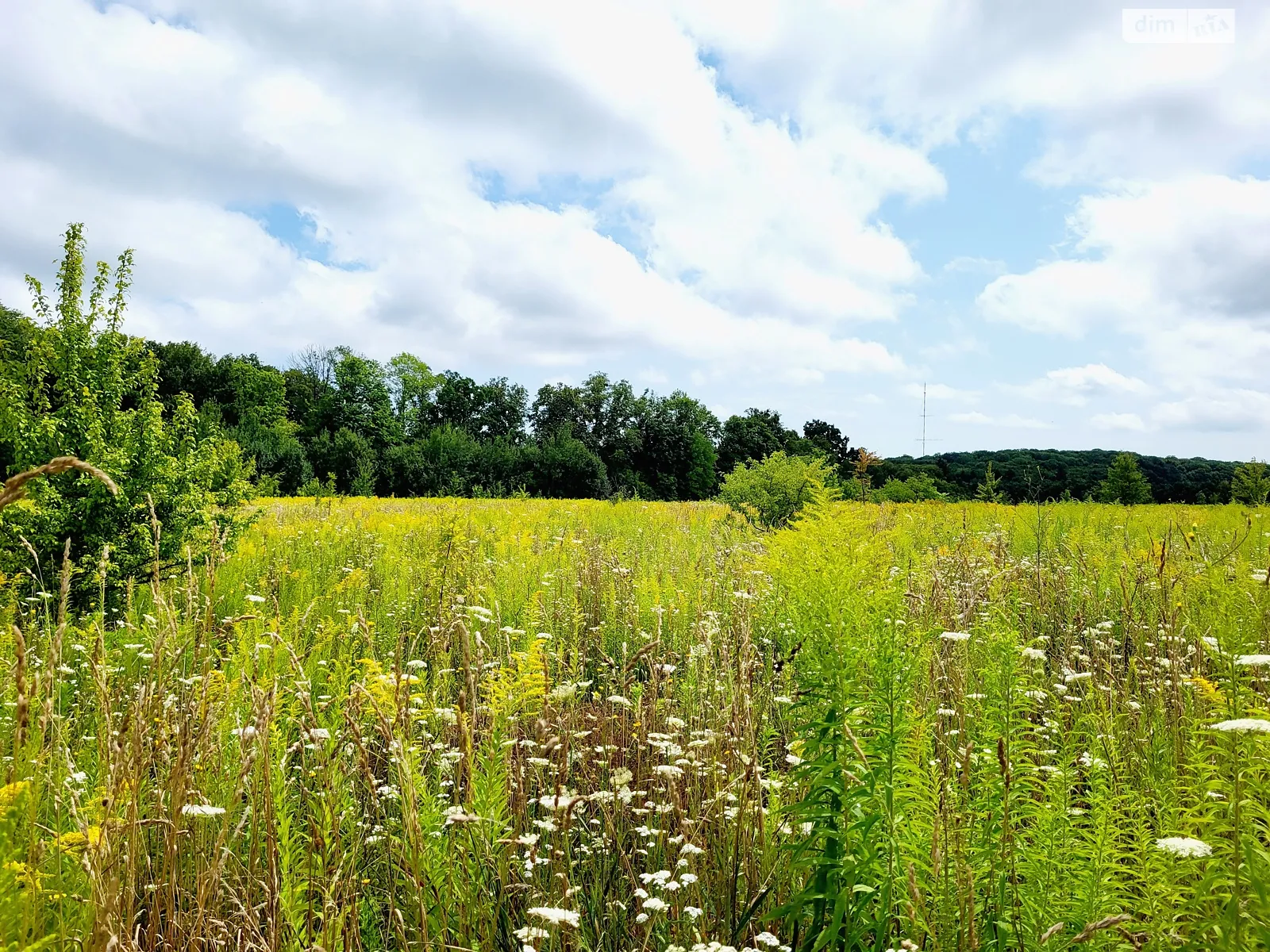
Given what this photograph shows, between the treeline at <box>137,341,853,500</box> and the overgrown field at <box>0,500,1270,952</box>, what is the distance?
85.2 ft

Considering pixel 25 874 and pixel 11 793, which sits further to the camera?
pixel 25 874

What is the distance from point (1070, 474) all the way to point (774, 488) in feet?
81.2

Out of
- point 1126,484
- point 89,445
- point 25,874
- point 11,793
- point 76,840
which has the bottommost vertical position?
point 76,840

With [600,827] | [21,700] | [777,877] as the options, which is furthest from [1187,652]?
[21,700]

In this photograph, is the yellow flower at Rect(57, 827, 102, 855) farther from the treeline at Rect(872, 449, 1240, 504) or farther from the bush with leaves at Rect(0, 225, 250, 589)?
the treeline at Rect(872, 449, 1240, 504)

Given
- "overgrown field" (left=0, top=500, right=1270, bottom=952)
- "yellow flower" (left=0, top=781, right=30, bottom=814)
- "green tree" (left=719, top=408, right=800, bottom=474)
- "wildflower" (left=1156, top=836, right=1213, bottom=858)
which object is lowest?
"overgrown field" (left=0, top=500, right=1270, bottom=952)

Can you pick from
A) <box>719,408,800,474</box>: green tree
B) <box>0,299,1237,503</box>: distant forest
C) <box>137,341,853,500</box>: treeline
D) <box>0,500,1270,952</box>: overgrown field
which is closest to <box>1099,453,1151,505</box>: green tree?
<box>0,299,1237,503</box>: distant forest

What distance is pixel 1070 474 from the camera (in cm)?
2984

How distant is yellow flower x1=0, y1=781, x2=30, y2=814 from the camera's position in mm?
1136

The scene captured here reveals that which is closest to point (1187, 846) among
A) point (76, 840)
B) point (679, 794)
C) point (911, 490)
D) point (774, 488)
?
point (679, 794)

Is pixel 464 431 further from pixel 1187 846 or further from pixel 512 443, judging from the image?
pixel 1187 846

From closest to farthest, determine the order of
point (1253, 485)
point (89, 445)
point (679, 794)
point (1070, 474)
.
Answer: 1. point (679, 794)
2. point (89, 445)
3. point (1253, 485)
4. point (1070, 474)

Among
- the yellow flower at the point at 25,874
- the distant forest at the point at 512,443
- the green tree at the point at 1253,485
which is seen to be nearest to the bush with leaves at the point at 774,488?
the distant forest at the point at 512,443

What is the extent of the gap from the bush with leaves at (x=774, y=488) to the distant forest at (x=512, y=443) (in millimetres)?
1217
